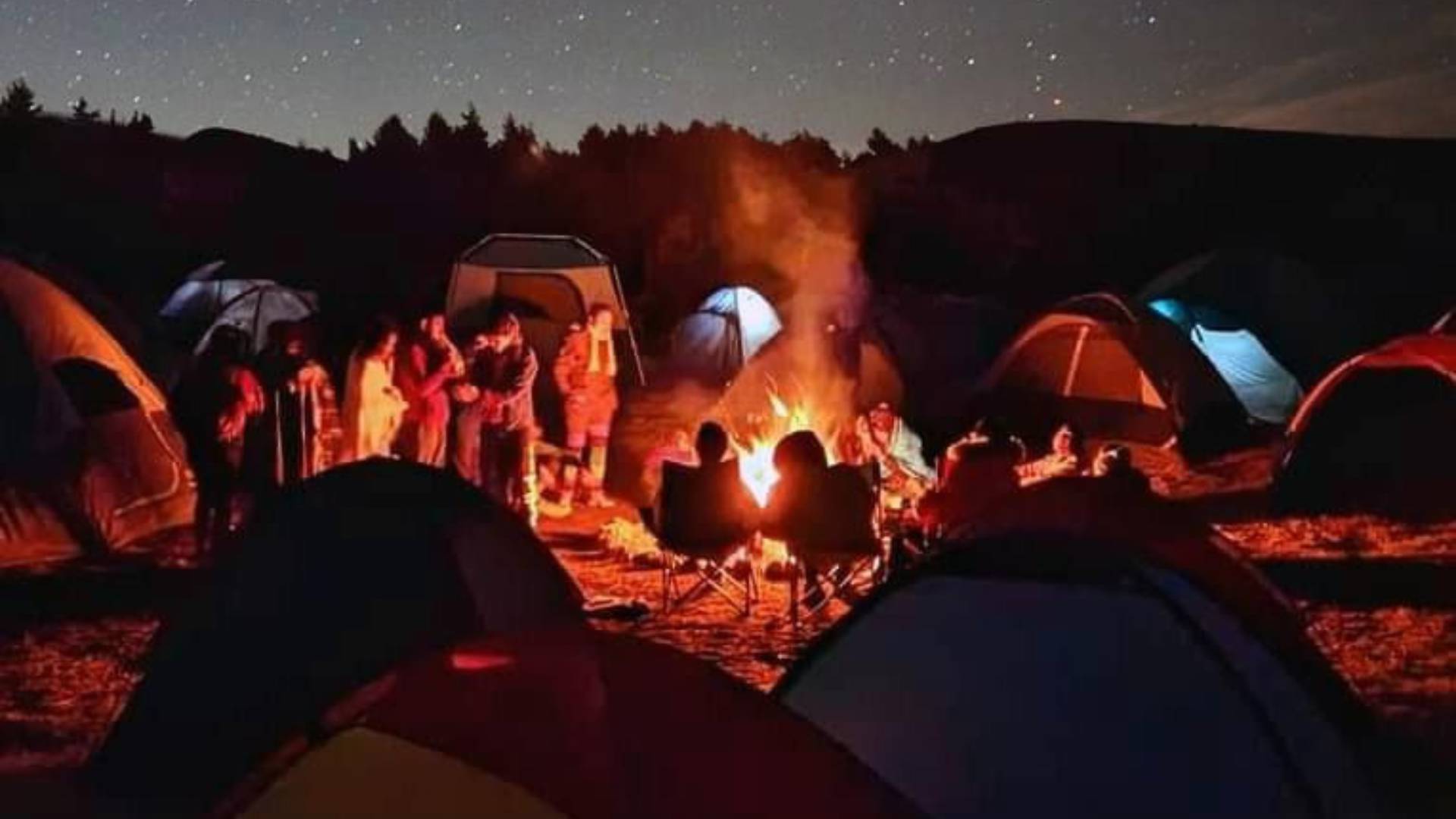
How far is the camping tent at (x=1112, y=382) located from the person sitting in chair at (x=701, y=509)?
22.3ft

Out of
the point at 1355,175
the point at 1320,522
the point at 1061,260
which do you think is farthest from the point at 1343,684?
the point at 1355,175

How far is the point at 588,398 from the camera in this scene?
1334 cm

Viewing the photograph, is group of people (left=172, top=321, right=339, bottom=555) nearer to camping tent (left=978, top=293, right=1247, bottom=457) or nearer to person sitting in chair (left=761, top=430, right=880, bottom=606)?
person sitting in chair (left=761, top=430, right=880, bottom=606)

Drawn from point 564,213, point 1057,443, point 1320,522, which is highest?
point 564,213

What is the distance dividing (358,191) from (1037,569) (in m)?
37.5

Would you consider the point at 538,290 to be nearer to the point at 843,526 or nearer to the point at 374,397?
the point at 374,397

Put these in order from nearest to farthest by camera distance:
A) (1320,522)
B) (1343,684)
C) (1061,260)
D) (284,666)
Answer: (1343,684) → (284,666) → (1320,522) → (1061,260)

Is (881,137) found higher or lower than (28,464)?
higher

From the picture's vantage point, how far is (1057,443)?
10.9m

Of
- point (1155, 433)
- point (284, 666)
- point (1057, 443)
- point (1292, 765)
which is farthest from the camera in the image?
point (1155, 433)

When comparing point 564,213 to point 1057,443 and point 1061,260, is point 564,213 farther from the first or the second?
point 1057,443

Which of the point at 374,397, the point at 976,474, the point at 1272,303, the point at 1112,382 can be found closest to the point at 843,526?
the point at 976,474

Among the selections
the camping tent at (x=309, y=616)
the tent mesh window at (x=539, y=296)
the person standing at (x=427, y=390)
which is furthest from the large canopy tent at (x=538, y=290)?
the camping tent at (x=309, y=616)

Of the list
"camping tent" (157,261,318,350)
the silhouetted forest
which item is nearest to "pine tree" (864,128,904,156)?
the silhouetted forest
